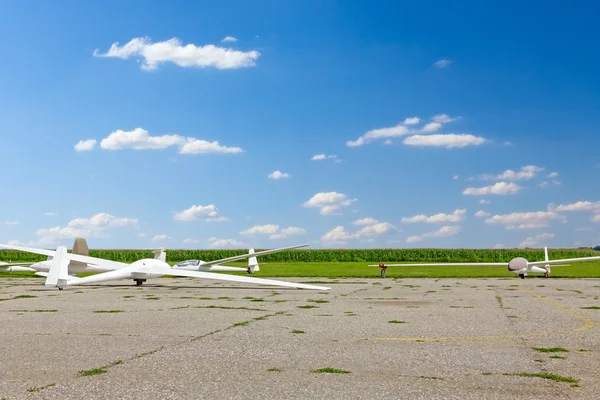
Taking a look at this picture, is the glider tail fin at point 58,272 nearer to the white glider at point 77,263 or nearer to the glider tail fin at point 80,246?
the white glider at point 77,263

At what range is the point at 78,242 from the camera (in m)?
32.5

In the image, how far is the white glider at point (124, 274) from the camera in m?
23.2

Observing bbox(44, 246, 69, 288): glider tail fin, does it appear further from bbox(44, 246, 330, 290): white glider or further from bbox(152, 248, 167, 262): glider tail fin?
bbox(152, 248, 167, 262): glider tail fin

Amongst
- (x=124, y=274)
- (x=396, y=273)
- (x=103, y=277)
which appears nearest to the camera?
(x=103, y=277)

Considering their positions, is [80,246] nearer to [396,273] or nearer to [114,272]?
[114,272]

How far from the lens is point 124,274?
89.2 feet

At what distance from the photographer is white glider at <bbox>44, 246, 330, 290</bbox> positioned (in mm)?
23188

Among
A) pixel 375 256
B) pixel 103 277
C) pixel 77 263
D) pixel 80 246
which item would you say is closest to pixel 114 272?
pixel 103 277

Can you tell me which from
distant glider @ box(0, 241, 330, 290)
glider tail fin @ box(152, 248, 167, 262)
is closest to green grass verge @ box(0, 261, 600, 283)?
glider tail fin @ box(152, 248, 167, 262)

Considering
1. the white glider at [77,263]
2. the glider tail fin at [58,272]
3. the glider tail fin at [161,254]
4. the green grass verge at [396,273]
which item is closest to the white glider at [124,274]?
the glider tail fin at [58,272]

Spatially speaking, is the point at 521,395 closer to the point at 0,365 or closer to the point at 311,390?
the point at 311,390

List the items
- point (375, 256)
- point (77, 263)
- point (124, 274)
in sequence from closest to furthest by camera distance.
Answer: point (124, 274) < point (77, 263) < point (375, 256)

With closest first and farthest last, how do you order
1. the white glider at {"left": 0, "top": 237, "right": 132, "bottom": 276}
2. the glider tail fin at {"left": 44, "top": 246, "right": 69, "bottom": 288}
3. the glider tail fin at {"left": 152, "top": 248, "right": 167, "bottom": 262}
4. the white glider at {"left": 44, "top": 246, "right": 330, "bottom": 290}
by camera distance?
1. the white glider at {"left": 44, "top": 246, "right": 330, "bottom": 290}
2. the glider tail fin at {"left": 44, "top": 246, "right": 69, "bottom": 288}
3. the white glider at {"left": 0, "top": 237, "right": 132, "bottom": 276}
4. the glider tail fin at {"left": 152, "top": 248, "right": 167, "bottom": 262}

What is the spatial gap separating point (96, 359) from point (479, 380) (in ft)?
18.5
